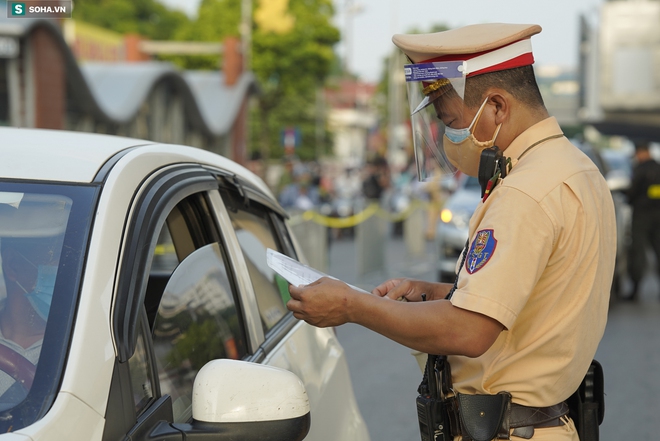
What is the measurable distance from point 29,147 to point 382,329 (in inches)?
42.2

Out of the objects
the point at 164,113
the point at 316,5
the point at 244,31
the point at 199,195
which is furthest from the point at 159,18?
the point at 199,195

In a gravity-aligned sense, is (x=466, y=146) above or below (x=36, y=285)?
above

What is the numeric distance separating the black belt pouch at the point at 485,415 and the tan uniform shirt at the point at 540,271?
3 centimetres

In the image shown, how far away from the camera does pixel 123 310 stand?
1.88 m

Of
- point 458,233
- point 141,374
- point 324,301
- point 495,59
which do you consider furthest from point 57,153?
point 458,233

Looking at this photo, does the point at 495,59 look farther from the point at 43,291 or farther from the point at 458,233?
the point at 458,233

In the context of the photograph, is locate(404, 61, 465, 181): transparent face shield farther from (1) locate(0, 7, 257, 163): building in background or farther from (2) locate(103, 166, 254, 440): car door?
(1) locate(0, 7, 257, 163): building in background

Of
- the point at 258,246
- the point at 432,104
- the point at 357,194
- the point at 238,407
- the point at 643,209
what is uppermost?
the point at 432,104

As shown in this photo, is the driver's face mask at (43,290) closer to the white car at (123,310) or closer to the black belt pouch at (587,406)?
the white car at (123,310)

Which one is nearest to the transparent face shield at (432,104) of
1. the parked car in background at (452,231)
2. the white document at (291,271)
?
the white document at (291,271)

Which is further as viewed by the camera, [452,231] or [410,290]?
[452,231]

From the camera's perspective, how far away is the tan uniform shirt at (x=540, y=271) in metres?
1.95

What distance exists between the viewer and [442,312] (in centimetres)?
198

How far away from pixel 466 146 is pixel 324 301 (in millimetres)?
603
